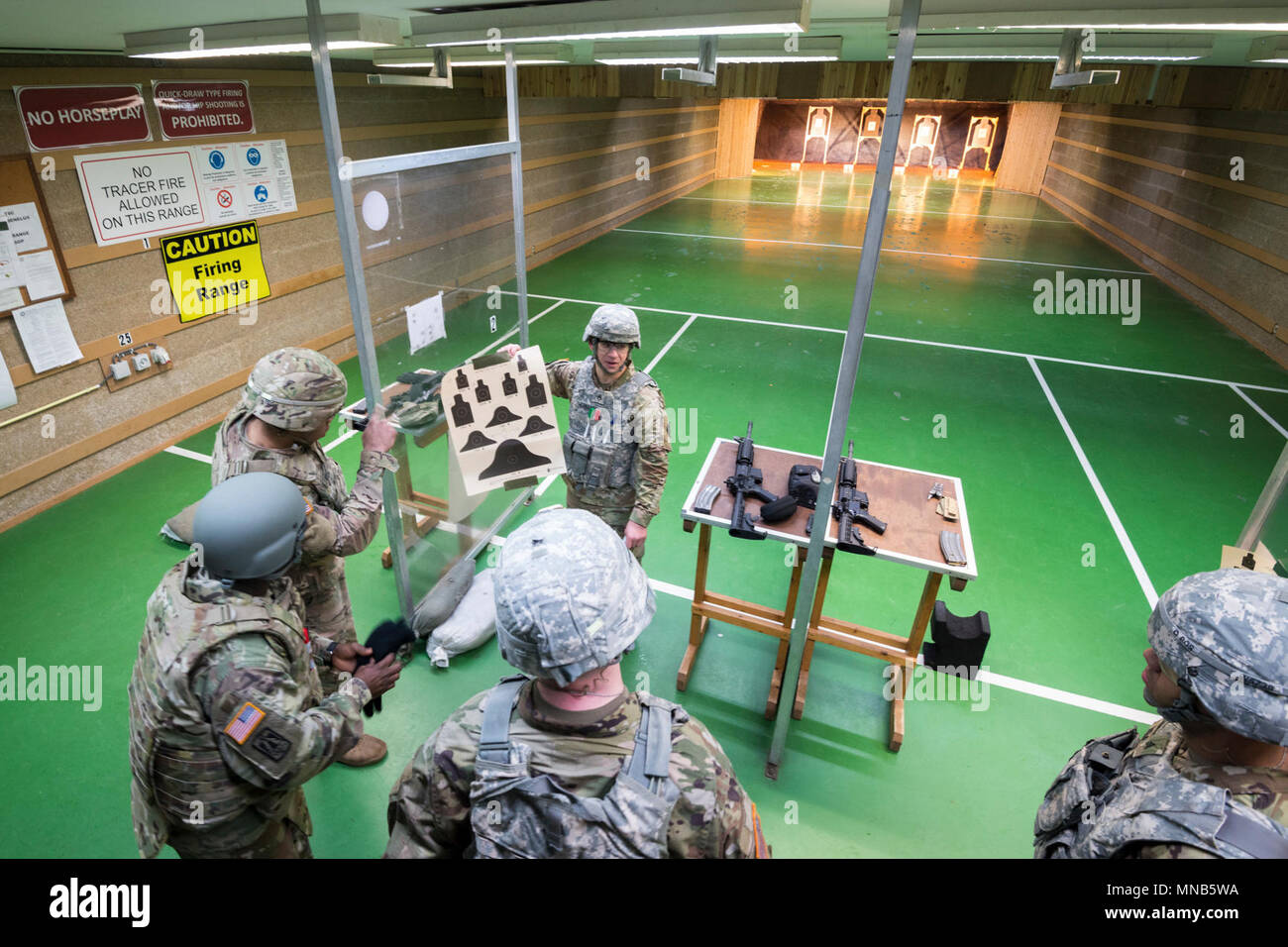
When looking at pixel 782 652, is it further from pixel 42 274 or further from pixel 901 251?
pixel 901 251

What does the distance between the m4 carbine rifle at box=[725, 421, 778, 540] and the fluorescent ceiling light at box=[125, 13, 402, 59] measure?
107 inches

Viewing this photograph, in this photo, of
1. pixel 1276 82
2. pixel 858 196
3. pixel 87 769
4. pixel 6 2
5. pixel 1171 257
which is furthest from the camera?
pixel 858 196

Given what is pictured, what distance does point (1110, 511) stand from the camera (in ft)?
16.6

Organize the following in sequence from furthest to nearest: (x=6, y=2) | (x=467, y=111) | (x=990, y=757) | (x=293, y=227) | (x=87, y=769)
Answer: (x=467, y=111) < (x=293, y=227) < (x=990, y=757) < (x=87, y=769) < (x=6, y=2)

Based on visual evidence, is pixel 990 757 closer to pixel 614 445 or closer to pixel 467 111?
pixel 614 445

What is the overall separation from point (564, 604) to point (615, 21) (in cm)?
242

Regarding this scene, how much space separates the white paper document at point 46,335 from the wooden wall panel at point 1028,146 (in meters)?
21.6

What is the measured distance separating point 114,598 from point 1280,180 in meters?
12.6

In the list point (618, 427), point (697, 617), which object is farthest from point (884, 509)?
point (618, 427)

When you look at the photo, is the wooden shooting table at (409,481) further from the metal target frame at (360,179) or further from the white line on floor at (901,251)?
the white line on floor at (901,251)

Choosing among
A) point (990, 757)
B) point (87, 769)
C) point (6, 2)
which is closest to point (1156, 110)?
point (990, 757)

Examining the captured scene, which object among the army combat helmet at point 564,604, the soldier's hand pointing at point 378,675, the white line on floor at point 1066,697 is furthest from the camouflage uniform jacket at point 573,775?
the white line on floor at point 1066,697

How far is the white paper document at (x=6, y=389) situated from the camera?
A: 164 inches

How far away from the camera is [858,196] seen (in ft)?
58.9
